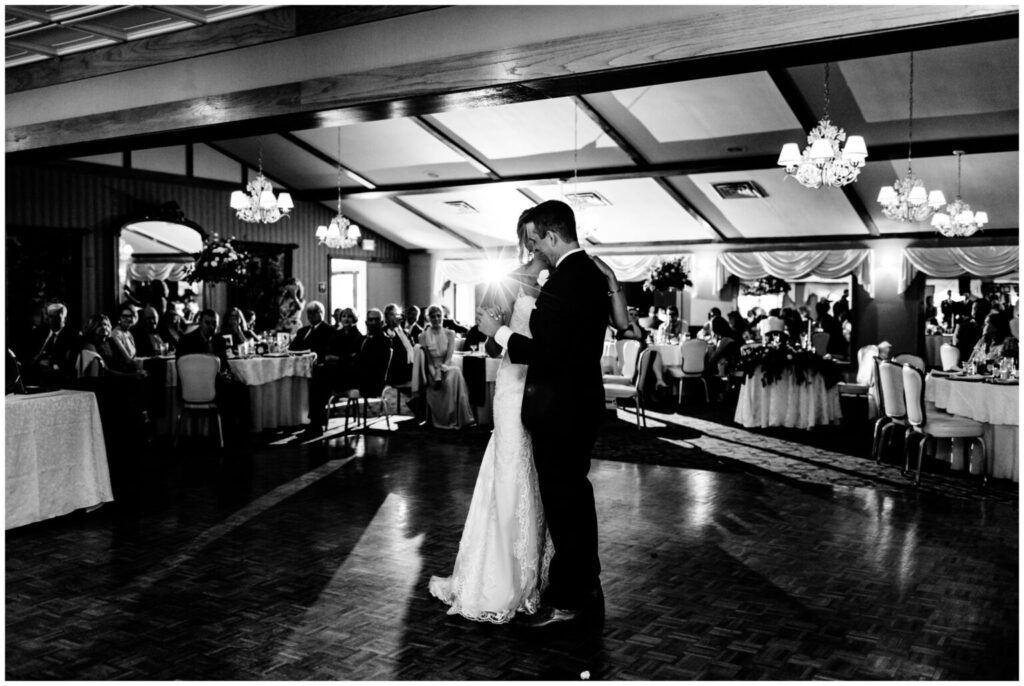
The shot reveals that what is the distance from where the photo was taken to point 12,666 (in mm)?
3035

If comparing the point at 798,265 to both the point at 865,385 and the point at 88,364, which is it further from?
the point at 88,364

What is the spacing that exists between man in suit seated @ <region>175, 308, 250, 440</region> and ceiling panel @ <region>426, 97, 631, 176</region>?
14.0ft

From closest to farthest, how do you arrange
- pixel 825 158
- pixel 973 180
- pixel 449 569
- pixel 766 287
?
pixel 449 569 < pixel 825 158 < pixel 973 180 < pixel 766 287

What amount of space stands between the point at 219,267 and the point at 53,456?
Result: 4761 mm

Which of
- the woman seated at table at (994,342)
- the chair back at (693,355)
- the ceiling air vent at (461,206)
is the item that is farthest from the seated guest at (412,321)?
the woman seated at table at (994,342)

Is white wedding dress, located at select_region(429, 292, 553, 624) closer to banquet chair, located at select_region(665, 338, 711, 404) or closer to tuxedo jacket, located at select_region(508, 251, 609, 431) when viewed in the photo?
Answer: tuxedo jacket, located at select_region(508, 251, 609, 431)

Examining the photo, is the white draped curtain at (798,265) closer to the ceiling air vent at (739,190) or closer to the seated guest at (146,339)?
the ceiling air vent at (739,190)

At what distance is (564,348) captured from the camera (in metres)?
3.35

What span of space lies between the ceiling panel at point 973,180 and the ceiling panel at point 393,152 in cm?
557

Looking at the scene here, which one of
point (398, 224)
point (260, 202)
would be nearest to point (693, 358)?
point (260, 202)

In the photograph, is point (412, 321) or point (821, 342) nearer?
point (412, 321)

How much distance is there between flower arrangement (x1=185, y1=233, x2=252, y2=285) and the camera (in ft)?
31.4

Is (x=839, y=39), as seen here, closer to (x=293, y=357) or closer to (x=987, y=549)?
(x=987, y=549)

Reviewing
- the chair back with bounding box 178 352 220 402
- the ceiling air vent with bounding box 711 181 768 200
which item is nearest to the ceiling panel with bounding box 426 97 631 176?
the ceiling air vent with bounding box 711 181 768 200
